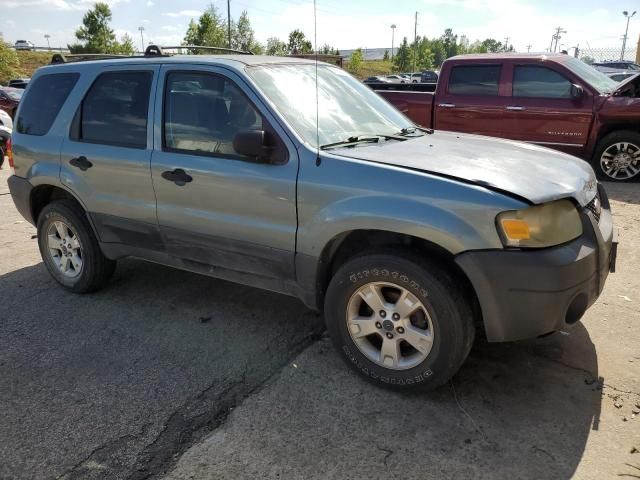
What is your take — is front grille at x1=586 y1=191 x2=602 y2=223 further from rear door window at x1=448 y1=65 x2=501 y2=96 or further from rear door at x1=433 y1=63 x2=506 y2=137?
rear door window at x1=448 y1=65 x2=501 y2=96

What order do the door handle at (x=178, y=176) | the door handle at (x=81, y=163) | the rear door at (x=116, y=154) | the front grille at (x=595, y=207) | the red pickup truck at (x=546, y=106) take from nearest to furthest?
1. the front grille at (x=595, y=207)
2. the door handle at (x=178, y=176)
3. the rear door at (x=116, y=154)
4. the door handle at (x=81, y=163)
5. the red pickup truck at (x=546, y=106)

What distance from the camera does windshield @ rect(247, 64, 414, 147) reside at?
3209 millimetres

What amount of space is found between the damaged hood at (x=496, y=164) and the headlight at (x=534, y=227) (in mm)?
67

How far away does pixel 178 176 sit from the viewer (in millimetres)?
3475

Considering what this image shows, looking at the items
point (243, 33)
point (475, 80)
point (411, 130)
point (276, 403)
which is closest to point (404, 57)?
point (243, 33)

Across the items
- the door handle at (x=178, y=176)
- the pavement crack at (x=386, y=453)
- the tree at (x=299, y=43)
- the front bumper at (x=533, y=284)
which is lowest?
the pavement crack at (x=386, y=453)

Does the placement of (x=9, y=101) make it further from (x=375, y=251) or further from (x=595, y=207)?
(x=595, y=207)

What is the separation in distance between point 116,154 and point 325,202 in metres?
1.77

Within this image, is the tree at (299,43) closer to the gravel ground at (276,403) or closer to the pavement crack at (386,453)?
the gravel ground at (276,403)

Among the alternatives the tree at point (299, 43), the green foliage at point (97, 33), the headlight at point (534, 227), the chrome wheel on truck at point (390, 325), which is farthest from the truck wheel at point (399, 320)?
the green foliage at point (97, 33)

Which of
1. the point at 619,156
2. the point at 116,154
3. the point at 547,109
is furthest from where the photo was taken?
the point at 547,109

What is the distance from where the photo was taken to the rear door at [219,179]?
3.13 m

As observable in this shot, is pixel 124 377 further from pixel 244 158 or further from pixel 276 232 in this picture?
pixel 244 158

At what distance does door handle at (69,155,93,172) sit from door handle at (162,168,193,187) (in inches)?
31.5
